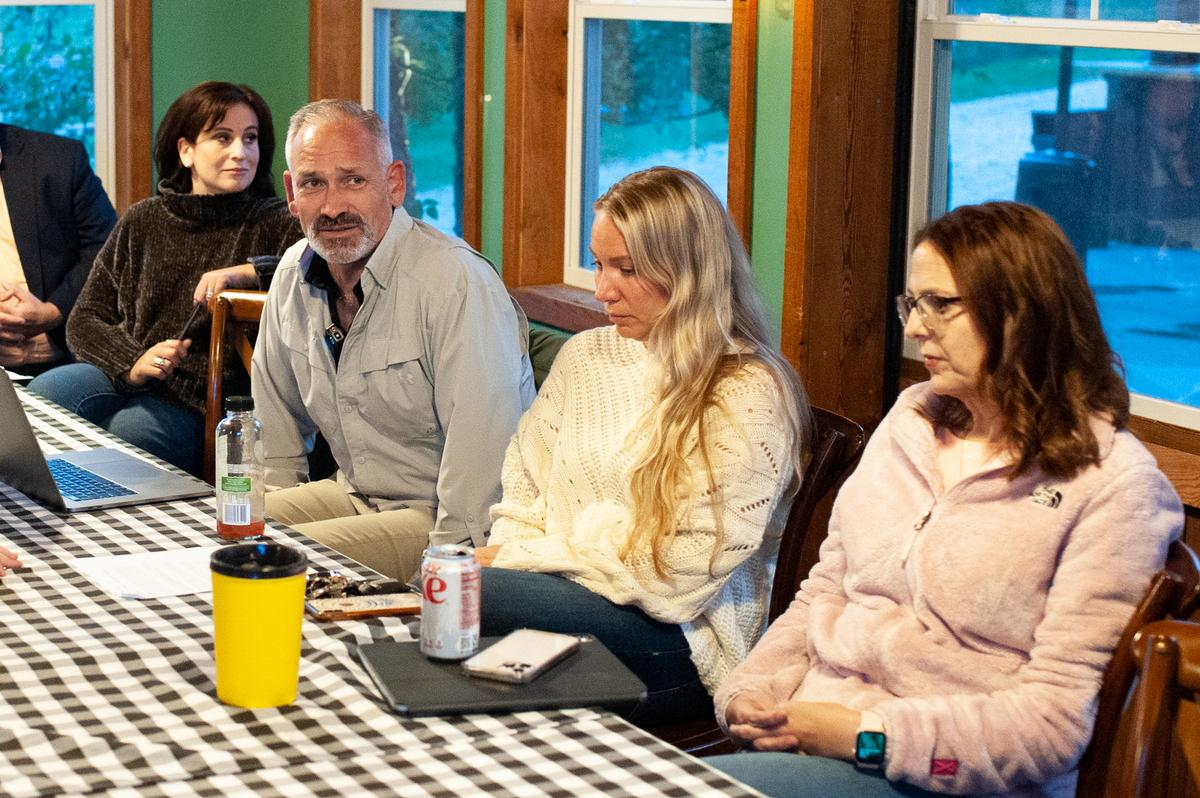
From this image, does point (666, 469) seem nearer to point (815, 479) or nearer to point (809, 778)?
point (815, 479)

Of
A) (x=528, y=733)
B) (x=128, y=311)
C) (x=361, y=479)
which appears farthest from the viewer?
(x=128, y=311)

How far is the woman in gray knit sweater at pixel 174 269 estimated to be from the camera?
11.9ft

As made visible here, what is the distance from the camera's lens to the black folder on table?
4.89ft

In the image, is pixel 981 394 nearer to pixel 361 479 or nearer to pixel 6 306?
pixel 361 479

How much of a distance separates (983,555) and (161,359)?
2.39 meters

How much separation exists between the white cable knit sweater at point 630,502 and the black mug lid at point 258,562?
732 mm

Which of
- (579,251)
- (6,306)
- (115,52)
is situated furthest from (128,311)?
(115,52)

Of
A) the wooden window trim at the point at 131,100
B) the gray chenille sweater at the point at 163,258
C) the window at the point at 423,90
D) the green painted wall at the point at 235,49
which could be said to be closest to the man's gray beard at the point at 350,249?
the gray chenille sweater at the point at 163,258

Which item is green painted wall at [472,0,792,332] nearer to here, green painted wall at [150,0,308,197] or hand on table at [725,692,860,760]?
hand on table at [725,692,860,760]

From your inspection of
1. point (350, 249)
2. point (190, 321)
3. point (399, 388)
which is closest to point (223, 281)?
point (190, 321)

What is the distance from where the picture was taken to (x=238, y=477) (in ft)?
6.83

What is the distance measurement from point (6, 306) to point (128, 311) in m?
0.51

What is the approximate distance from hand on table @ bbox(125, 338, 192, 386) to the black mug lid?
2184 mm

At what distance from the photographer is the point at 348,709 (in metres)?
1.50
